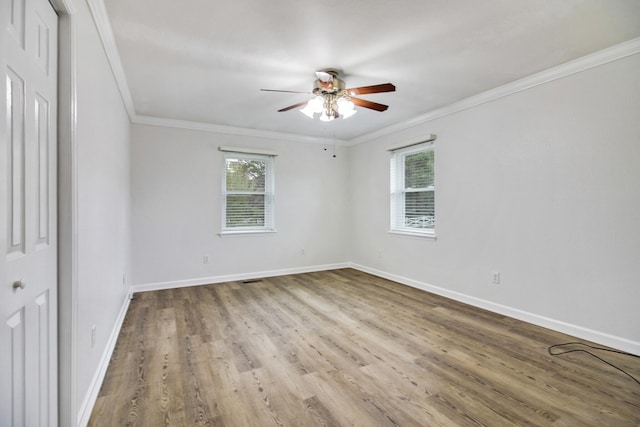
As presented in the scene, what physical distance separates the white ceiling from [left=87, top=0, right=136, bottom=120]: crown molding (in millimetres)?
40

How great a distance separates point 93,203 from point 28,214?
0.82m

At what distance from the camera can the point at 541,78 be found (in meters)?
2.93

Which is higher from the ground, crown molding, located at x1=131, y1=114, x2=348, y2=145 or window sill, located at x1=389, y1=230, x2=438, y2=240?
crown molding, located at x1=131, y1=114, x2=348, y2=145

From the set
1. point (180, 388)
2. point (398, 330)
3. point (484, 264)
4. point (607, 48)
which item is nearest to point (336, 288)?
point (398, 330)

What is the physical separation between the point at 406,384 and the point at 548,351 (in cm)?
136

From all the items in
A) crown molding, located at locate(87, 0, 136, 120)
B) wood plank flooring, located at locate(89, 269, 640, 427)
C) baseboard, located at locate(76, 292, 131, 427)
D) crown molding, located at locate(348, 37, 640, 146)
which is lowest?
wood plank flooring, located at locate(89, 269, 640, 427)

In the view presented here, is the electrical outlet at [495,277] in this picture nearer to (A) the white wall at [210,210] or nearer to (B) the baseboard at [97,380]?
(A) the white wall at [210,210]

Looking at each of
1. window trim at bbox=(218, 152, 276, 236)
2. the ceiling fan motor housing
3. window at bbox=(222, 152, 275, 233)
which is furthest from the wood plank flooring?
the ceiling fan motor housing

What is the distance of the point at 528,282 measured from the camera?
310 centimetres

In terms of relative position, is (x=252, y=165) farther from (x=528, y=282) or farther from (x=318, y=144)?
(x=528, y=282)

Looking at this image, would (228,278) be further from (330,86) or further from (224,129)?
(330,86)

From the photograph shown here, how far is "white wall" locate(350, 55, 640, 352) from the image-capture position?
2486mm

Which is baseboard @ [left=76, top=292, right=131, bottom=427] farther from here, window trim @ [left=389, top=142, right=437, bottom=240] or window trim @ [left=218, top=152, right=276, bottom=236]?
window trim @ [left=389, top=142, right=437, bottom=240]

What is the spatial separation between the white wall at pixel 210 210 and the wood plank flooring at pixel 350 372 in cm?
103
